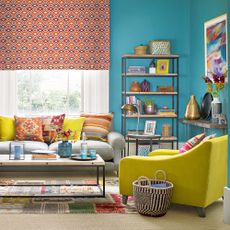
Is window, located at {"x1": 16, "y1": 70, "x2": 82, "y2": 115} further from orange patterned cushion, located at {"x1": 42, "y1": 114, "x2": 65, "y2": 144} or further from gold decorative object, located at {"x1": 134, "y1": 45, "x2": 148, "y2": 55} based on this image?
gold decorative object, located at {"x1": 134, "y1": 45, "x2": 148, "y2": 55}

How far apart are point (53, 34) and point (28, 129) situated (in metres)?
1.65

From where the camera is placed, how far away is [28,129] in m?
7.49

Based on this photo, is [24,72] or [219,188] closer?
[219,188]

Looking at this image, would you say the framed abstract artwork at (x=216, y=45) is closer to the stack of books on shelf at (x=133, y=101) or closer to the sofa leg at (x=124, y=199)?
the stack of books on shelf at (x=133, y=101)

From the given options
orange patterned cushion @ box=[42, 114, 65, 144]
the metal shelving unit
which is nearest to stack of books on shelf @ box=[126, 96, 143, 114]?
the metal shelving unit

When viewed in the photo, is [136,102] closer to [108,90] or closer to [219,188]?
[108,90]

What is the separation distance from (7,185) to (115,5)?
144 inches

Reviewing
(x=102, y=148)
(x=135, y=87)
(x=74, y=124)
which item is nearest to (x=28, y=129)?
(x=74, y=124)

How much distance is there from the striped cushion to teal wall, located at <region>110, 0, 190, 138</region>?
0.53 meters

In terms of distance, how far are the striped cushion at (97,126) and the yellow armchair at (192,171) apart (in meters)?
2.30

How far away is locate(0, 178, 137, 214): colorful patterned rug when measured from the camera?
5.15 meters

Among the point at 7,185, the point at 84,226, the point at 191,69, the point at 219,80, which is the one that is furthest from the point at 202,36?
Result: the point at 84,226

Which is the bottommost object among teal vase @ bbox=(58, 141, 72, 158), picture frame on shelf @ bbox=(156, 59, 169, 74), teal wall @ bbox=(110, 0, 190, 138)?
teal vase @ bbox=(58, 141, 72, 158)

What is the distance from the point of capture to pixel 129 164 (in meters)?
5.37
